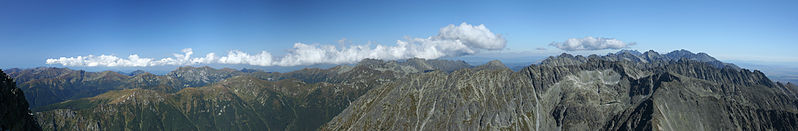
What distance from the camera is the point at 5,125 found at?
118ft

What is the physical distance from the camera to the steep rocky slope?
3659 centimetres

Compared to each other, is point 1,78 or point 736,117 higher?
point 1,78

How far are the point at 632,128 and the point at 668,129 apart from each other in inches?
704

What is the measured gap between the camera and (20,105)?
4009 cm

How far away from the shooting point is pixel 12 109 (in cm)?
3831

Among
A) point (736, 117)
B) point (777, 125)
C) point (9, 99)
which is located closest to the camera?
point (9, 99)

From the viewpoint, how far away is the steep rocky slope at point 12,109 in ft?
120

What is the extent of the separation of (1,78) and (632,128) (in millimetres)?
255195

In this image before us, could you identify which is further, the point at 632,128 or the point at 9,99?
the point at 632,128

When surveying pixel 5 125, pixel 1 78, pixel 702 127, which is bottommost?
pixel 702 127

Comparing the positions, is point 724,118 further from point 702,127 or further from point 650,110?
point 650,110

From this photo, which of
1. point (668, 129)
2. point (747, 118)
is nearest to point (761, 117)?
point (747, 118)

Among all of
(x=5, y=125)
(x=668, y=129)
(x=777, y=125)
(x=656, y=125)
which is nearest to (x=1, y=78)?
(x=5, y=125)

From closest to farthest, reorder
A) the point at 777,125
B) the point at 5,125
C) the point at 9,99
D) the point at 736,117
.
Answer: the point at 5,125 → the point at 9,99 → the point at 777,125 → the point at 736,117
